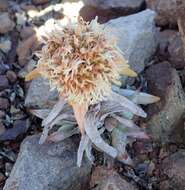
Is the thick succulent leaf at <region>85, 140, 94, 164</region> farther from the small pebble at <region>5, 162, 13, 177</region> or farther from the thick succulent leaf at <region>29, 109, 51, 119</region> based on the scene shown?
the small pebble at <region>5, 162, 13, 177</region>

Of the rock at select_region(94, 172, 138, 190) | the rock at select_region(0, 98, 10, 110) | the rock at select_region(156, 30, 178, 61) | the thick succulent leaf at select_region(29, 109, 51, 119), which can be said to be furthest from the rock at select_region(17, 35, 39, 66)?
the rock at select_region(94, 172, 138, 190)

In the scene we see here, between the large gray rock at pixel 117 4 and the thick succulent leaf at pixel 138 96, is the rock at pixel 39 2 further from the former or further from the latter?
the thick succulent leaf at pixel 138 96

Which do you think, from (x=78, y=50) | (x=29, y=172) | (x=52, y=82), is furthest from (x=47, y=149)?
(x=78, y=50)

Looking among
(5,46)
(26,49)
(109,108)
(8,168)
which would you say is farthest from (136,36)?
(8,168)

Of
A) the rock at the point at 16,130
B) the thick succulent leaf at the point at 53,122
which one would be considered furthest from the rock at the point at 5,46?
the thick succulent leaf at the point at 53,122

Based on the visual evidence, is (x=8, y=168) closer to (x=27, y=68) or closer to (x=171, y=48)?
(x=27, y=68)
